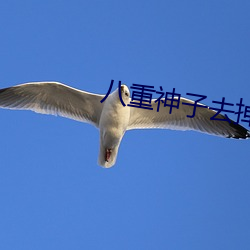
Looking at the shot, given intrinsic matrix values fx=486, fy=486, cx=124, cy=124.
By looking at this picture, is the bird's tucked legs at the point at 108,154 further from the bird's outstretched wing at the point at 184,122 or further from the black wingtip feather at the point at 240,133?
the black wingtip feather at the point at 240,133

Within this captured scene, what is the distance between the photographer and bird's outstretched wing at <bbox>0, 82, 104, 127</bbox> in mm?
6129

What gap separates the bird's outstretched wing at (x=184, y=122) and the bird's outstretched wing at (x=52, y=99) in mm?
565

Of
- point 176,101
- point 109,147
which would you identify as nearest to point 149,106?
point 176,101

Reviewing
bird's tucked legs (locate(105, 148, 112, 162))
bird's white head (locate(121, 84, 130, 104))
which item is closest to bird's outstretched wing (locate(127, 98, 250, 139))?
bird's tucked legs (locate(105, 148, 112, 162))

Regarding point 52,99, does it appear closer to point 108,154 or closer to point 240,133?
point 108,154

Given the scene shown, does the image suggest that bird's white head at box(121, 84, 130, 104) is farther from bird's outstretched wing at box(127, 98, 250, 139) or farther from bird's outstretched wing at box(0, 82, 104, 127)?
bird's outstretched wing at box(127, 98, 250, 139)

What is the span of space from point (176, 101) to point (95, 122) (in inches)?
44.0

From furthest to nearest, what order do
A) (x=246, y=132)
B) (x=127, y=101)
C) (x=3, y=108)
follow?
1. (x=246, y=132)
2. (x=3, y=108)
3. (x=127, y=101)

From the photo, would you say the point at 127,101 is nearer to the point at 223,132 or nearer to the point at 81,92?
the point at 81,92

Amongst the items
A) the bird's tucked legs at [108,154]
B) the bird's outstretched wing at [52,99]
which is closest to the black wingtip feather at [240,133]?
the bird's tucked legs at [108,154]

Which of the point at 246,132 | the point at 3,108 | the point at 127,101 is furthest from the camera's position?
the point at 246,132

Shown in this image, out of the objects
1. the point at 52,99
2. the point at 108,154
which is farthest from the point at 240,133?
the point at 52,99

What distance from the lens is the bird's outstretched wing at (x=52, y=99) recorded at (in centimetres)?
613

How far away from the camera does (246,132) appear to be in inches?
264
